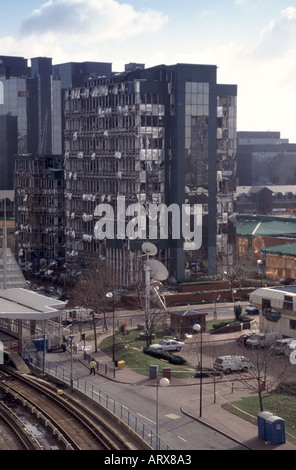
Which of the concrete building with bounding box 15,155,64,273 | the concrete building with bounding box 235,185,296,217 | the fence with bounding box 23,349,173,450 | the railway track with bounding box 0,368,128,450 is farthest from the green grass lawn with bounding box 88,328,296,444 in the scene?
the concrete building with bounding box 235,185,296,217

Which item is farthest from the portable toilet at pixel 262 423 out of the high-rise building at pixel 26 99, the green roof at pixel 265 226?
the high-rise building at pixel 26 99

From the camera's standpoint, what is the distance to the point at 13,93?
190000mm

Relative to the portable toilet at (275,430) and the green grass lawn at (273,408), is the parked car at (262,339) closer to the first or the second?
the green grass lawn at (273,408)

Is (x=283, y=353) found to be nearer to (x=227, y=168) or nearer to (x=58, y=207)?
(x=227, y=168)

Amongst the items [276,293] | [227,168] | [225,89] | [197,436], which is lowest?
[197,436]

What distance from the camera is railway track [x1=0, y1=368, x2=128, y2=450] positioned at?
40.7 meters

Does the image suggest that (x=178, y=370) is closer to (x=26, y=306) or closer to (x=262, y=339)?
(x=262, y=339)

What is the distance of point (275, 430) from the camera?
42906mm

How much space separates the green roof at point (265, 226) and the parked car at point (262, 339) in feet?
203

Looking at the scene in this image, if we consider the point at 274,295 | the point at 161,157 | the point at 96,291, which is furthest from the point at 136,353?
the point at 161,157

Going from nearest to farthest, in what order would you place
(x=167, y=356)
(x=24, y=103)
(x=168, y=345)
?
(x=167, y=356) → (x=168, y=345) → (x=24, y=103)

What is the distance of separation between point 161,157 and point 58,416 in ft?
180

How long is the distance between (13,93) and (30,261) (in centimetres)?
8610

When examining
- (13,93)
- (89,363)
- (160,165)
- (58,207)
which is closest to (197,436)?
(89,363)
